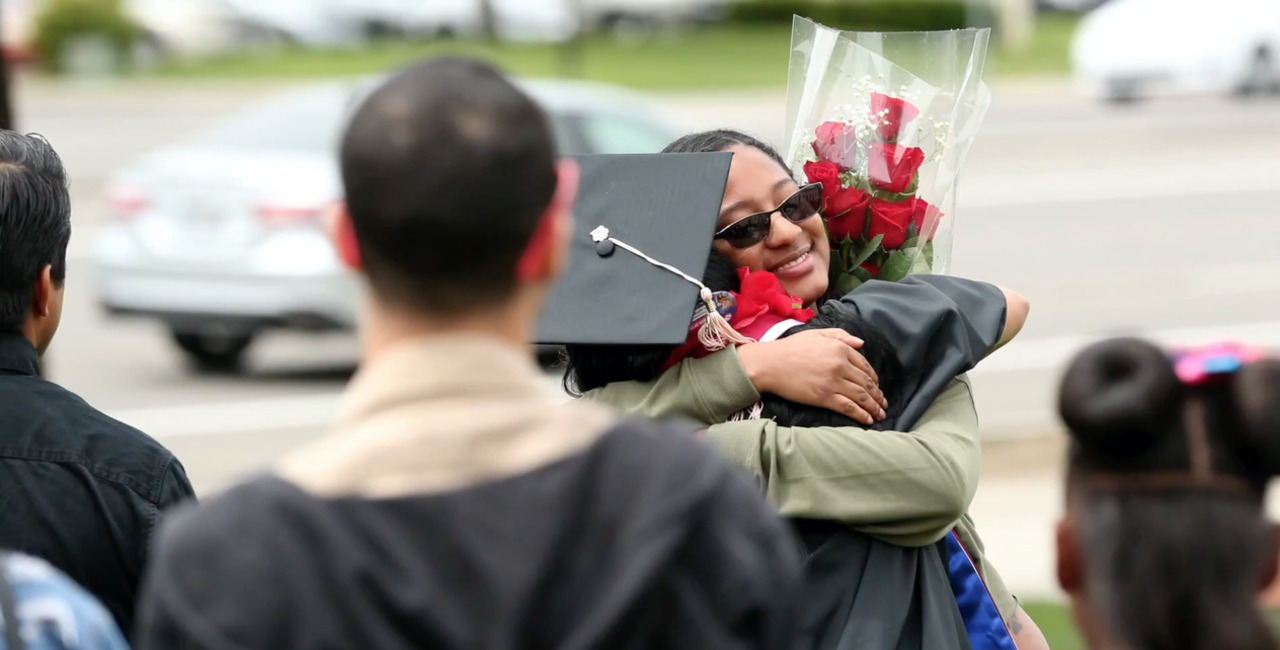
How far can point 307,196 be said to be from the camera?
32.7 ft

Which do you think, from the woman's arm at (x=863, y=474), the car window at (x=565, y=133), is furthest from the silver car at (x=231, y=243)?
the woman's arm at (x=863, y=474)

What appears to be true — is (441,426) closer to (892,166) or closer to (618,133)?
(892,166)

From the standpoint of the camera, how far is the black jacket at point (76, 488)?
2588 millimetres

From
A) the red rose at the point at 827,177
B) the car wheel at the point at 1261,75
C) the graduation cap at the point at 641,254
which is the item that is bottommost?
the car wheel at the point at 1261,75

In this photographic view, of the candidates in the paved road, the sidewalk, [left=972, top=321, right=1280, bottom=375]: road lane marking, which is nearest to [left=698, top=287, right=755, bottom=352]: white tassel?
the sidewalk

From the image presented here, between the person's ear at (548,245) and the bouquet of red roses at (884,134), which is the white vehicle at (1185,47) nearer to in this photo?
the bouquet of red roses at (884,134)

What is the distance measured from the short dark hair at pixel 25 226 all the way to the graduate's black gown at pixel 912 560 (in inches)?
48.7

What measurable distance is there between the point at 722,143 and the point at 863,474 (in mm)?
726

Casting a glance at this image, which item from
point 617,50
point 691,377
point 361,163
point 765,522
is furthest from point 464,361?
point 617,50

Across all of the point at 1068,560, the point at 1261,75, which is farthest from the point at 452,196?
the point at 1261,75

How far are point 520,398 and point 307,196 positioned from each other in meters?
8.46

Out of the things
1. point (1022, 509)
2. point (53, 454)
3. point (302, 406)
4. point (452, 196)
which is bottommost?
point (302, 406)

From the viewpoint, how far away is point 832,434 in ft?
8.74

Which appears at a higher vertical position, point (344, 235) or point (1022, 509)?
point (344, 235)
